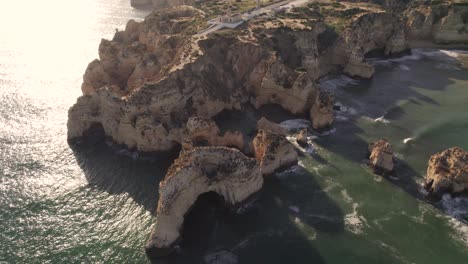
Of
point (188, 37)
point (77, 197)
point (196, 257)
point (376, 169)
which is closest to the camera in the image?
point (196, 257)

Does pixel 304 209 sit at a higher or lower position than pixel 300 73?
lower

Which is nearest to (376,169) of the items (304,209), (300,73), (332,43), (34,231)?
(304,209)

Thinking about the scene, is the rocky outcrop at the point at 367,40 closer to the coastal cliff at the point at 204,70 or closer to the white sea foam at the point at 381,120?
the coastal cliff at the point at 204,70

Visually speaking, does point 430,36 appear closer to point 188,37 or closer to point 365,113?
point 365,113

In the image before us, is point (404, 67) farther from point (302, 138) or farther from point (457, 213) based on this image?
point (457, 213)

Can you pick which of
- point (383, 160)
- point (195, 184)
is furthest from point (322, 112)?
point (195, 184)

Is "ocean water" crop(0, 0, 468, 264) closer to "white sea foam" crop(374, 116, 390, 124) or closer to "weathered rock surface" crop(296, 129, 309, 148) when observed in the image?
"white sea foam" crop(374, 116, 390, 124)
